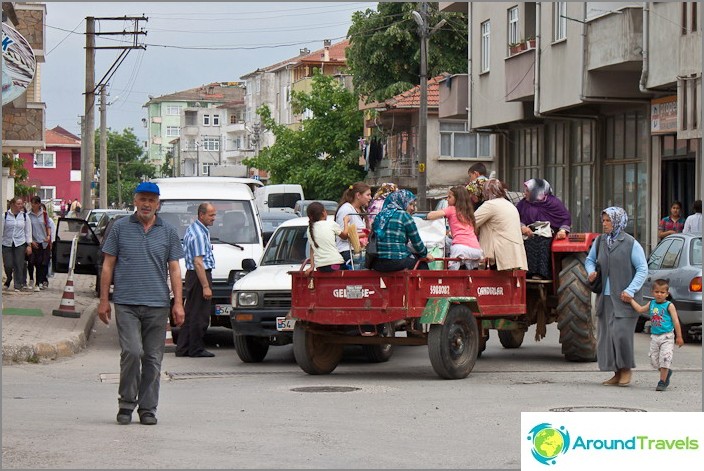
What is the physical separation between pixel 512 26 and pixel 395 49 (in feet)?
92.4

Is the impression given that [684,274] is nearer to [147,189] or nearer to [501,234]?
[501,234]

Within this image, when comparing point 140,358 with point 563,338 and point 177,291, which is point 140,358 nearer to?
point 177,291

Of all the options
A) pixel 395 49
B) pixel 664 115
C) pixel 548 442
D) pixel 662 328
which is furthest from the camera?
pixel 395 49

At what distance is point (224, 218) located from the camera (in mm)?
19719

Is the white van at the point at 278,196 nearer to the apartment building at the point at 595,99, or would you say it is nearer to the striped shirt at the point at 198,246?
the apartment building at the point at 595,99

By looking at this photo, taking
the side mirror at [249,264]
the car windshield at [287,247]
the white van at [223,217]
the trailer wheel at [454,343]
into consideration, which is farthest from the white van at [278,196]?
the trailer wheel at [454,343]

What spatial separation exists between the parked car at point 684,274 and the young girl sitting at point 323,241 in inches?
241

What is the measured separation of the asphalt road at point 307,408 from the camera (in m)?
9.30

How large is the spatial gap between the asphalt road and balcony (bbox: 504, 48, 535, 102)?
1843 cm

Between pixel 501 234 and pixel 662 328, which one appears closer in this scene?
pixel 662 328

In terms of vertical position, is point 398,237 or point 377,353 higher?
point 398,237

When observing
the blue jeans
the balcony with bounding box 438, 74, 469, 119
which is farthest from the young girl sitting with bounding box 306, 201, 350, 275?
the balcony with bounding box 438, 74, 469, 119

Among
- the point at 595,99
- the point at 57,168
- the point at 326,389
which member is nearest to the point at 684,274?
the point at 326,389

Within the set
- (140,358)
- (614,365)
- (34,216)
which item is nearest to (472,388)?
(614,365)
